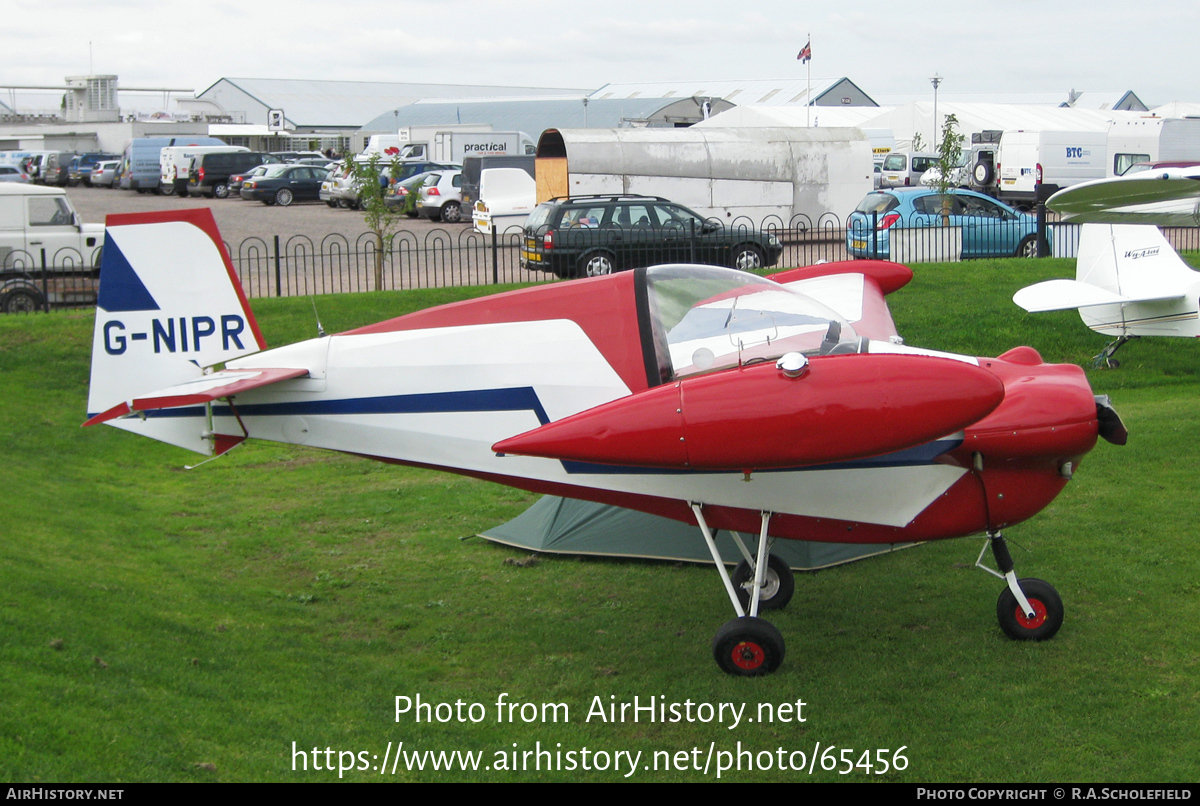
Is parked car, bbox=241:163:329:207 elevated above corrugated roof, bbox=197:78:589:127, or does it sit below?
below

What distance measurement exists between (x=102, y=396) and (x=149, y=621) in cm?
145

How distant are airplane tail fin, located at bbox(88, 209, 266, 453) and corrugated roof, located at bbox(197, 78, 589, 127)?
2872 inches

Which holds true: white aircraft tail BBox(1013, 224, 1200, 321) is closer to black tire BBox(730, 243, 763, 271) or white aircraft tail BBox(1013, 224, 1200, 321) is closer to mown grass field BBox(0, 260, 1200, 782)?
mown grass field BBox(0, 260, 1200, 782)

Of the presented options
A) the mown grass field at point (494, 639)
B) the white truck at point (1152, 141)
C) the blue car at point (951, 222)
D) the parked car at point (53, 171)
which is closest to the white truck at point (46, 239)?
the mown grass field at point (494, 639)

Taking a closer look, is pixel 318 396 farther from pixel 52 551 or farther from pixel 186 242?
pixel 52 551

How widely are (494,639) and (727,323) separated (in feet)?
8.42

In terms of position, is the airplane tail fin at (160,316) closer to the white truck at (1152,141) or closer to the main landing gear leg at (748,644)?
the main landing gear leg at (748,644)

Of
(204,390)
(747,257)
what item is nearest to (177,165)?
(747,257)

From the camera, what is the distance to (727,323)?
20.0 ft

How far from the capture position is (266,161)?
1736 inches

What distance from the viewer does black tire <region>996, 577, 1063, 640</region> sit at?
6305 millimetres

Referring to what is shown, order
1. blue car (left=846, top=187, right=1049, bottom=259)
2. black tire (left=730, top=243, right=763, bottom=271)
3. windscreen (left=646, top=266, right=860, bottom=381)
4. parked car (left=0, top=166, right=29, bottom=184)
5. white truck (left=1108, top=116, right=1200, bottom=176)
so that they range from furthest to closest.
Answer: parked car (left=0, top=166, right=29, bottom=184) < white truck (left=1108, top=116, right=1200, bottom=176) < blue car (left=846, top=187, right=1049, bottom=259) < black tire (left=730, top=243, right=763, bottom=271) < windscreen (left=646, top=266, right=860, bottom=381)

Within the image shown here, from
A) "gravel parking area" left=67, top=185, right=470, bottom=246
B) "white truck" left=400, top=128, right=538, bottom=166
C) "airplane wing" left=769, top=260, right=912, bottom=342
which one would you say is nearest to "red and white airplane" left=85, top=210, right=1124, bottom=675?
"airplane wing" left=769, top=260, right=912, bottom=342

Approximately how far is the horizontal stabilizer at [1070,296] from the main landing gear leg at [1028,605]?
6.27 m
